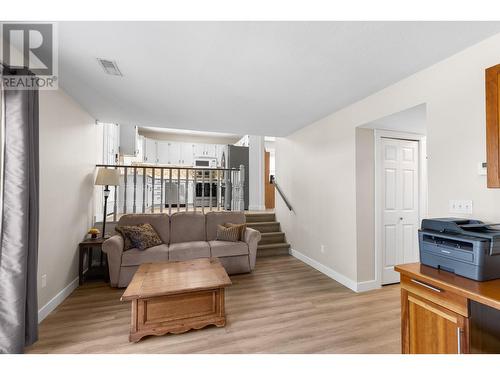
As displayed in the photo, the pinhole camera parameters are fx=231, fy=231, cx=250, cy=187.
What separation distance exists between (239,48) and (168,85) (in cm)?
103

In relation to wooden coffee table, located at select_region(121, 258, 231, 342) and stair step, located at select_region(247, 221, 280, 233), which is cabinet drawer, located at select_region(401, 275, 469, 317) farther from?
stair step, located at select_region(247, 221, 280, 233)

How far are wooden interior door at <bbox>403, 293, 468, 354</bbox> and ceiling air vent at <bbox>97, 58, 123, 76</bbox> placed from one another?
9.66 feet

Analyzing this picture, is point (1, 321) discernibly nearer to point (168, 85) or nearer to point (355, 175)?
point (168, 85)

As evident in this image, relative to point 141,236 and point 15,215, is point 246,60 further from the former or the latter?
point 141,236

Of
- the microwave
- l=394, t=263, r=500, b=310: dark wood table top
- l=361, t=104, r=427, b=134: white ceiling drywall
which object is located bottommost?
l=394, t=263, r=500, b=310: dark wood table top

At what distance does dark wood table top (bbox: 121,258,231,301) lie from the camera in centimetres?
198

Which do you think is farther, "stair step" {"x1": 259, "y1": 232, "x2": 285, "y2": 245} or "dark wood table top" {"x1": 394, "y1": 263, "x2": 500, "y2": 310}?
"stair step" {"x1": 259, "y1": 232, "x2": 285, "y2": 245}

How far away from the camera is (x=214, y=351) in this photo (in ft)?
5.95

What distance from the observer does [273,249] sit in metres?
4.57

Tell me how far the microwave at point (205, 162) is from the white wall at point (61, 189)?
417 centimetres

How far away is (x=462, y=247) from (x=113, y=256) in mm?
3487

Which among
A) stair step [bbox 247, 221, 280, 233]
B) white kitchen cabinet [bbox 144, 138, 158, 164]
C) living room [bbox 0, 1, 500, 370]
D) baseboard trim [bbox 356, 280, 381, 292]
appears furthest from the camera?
white kitchen cabinet [bbox 144, 138, 158, 164]

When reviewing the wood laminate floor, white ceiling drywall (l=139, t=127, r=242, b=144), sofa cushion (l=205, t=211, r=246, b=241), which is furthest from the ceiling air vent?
white ceiling drywall (l=139, t=127, r=242, b=144)

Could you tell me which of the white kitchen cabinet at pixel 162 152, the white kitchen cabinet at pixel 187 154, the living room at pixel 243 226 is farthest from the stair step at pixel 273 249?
the white kitchen cabinet at pixel 162 152
